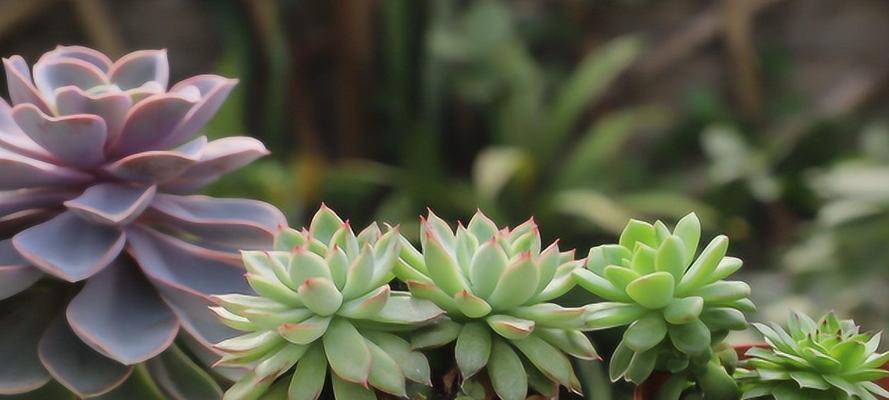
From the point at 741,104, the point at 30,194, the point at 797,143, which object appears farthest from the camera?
the point at 741,104

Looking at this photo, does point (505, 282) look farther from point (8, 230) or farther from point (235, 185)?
point (235, 185)

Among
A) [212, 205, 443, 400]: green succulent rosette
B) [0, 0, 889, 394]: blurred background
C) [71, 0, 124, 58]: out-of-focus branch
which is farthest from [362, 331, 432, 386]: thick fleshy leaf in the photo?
[71, 0, 124, 58]: out-of-focus branch

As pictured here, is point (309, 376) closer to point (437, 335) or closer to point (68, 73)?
point (437, 335)

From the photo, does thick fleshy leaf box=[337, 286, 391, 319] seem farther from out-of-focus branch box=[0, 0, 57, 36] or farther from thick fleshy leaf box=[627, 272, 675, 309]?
out-of-focus branch box=[0, 0, 57, 36]

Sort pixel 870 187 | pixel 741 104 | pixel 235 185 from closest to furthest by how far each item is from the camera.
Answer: pixel 870 187 → pixel 235 185 → pixel 741 104

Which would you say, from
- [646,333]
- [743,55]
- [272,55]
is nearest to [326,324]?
[646,333]

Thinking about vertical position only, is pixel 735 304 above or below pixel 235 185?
above

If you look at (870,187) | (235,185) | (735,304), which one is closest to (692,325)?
(735,304)
